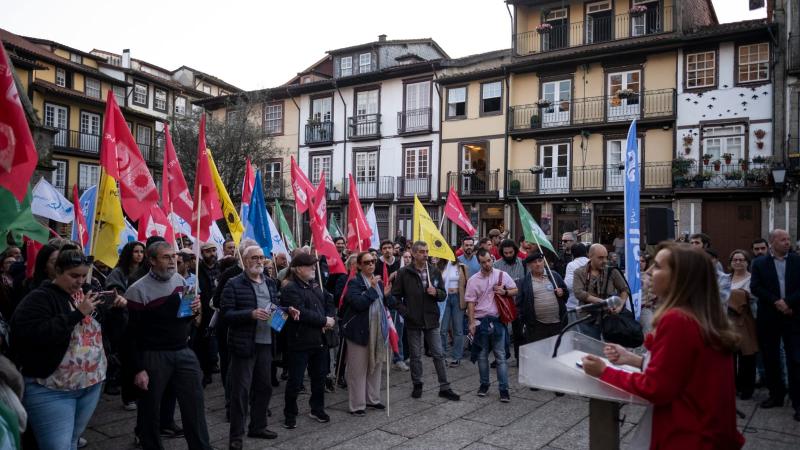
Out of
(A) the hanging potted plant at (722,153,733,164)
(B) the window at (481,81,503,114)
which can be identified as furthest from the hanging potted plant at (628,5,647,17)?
(A) the hanging potted plant at (722,153,733,164)

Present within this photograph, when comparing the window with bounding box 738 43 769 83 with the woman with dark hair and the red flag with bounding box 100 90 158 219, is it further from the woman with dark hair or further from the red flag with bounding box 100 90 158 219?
the woman with dark hair

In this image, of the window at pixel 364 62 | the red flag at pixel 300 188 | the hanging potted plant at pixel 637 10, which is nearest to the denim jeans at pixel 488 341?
the red flag at pixel 300 188

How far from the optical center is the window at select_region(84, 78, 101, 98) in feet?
118

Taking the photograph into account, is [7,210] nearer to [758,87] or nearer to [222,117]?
[758,87]

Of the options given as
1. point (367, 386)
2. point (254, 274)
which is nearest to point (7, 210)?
point (254, 274)

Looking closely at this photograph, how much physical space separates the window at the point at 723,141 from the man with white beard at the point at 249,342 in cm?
2118

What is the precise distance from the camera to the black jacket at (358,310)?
6.81 metres

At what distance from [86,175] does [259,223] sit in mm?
32828

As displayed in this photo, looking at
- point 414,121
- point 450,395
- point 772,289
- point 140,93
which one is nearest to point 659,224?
point 772,289

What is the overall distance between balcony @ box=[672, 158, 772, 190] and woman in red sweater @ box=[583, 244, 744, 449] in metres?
21.3

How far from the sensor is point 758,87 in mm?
21438

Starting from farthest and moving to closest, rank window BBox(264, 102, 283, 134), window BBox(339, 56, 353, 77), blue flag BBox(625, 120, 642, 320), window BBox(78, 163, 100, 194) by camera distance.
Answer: window BBox(78, 163, 100, 194)
window BBox(264, 102, 283, 134)
window BBox(339, 56, 353, 77)
blue flag BBox(625, 120, 642, 320)

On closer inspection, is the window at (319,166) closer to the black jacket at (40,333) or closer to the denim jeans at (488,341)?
the denim jeans at (488,341)

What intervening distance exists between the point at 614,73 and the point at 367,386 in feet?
70.5
